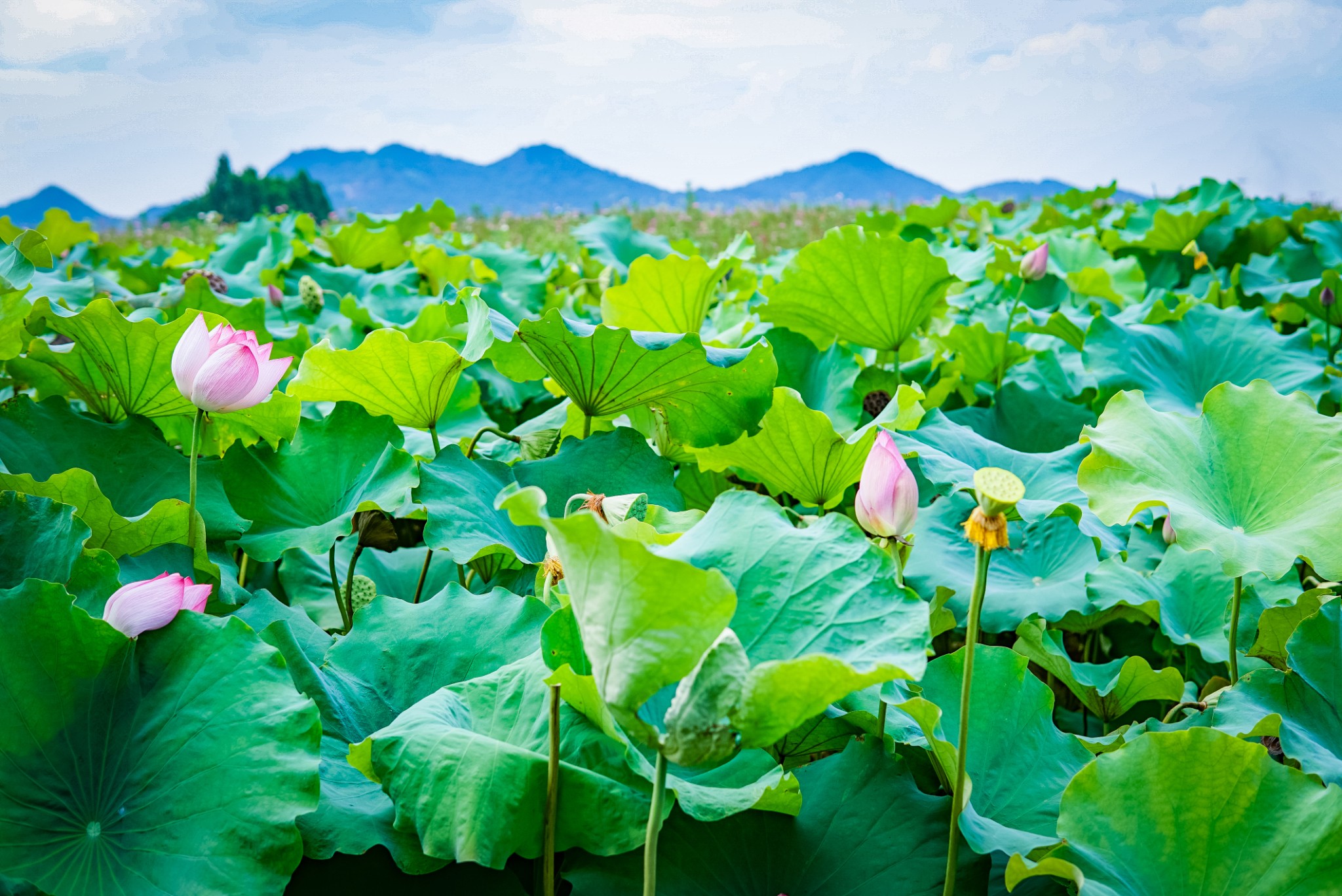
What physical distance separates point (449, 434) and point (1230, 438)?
0.92 meters

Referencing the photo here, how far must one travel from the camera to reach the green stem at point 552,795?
50 centimetres

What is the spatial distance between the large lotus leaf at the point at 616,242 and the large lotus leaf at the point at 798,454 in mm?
1471

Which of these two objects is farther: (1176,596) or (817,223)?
(817,223)

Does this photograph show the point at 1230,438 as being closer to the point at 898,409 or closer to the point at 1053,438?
the point at 898,409

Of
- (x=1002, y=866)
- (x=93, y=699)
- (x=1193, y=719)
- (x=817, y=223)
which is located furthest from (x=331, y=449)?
(x=817, y=223)

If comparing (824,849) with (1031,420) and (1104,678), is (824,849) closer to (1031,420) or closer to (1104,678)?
(1104,678)

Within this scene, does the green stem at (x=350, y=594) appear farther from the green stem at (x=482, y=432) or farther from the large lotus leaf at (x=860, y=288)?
the large lotus leaf at (x=860, y=288)

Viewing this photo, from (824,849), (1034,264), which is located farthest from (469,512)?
(1034,264)

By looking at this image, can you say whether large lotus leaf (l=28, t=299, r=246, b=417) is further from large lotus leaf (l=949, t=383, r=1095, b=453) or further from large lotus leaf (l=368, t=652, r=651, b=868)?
large lotus leaf (l=949, t=383, r=1095, b=453)

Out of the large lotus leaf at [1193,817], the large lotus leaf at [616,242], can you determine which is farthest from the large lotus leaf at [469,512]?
the large lotus leaf at [616,242]

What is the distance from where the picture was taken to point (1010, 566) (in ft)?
3.48

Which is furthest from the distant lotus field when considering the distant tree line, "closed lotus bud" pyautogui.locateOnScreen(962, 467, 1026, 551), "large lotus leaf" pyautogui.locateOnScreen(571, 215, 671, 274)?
the distant tree line

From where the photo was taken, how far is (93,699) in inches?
22.2

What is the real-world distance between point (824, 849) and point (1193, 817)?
0.75 ft
